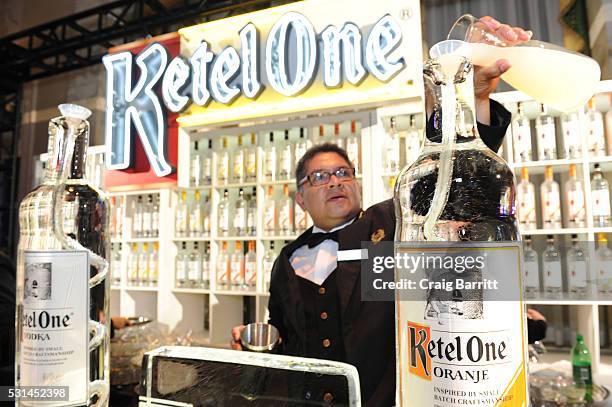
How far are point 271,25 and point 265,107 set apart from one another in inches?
22.6

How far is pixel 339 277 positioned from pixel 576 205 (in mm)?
1752

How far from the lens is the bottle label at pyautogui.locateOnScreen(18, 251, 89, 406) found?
1.64 feet

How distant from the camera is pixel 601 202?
2328 mm

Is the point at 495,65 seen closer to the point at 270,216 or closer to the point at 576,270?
the point at 576,270

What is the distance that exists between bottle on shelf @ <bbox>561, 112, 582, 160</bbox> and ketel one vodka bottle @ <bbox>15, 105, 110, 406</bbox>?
2.55 m

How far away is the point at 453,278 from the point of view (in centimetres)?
33

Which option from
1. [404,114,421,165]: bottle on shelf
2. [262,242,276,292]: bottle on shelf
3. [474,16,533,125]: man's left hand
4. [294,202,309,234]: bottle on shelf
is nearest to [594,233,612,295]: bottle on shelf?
[404,114,421,165]: bottle on shelf

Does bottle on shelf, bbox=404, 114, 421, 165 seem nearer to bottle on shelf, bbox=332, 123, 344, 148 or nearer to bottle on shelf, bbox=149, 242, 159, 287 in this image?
bottle on shelf, bbox=332, 123, 344, 148

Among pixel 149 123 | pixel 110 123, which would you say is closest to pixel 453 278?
pixel 149 123

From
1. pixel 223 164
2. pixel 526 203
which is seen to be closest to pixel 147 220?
pixel 223 164

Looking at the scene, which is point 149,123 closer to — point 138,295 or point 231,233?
point 231,233

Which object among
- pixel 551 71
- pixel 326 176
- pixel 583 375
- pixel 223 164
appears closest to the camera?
pixel 551 71

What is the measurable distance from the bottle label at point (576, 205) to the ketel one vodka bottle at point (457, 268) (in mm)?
2357

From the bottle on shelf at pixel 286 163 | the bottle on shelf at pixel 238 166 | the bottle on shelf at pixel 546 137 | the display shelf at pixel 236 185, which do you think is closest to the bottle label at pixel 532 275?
the bottle on shelf at pixel 546 137
